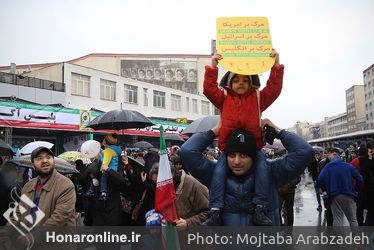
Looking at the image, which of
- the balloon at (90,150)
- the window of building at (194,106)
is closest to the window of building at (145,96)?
the window of building at (194,106)

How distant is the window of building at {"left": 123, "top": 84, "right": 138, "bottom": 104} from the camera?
36.6 metres

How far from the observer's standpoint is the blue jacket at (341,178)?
666cm

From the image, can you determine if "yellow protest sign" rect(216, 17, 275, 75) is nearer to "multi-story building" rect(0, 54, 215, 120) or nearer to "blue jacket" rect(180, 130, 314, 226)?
"blue jacket" rect(180, 130, 314, 226)

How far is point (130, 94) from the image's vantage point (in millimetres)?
37375

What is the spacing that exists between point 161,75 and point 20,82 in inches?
999

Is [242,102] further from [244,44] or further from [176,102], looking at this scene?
[176,102]

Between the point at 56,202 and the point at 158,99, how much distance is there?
3755 cm

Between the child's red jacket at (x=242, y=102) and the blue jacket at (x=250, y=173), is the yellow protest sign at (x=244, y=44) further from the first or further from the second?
the blue jacket at (x=250, y=173)

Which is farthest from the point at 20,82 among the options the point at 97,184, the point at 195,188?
the point at 195,188

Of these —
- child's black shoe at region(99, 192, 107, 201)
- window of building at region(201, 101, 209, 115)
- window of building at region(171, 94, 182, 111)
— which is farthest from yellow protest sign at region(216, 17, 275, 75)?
window of building at region(201, 101, 209, 115)

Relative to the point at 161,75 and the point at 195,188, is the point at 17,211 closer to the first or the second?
the point at 195,188

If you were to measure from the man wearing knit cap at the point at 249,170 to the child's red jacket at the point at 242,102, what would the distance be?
0.28ft

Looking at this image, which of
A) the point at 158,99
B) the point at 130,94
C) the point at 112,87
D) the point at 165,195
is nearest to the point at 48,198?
the point at 165,195

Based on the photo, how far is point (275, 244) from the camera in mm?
2912
